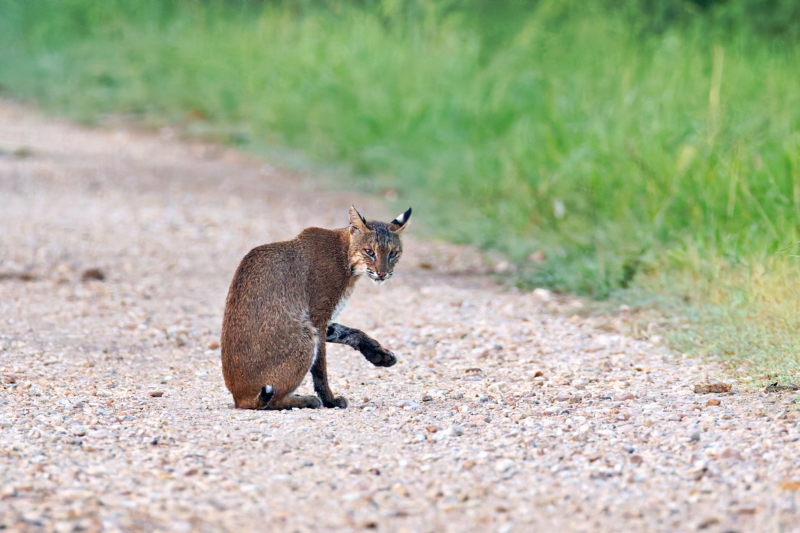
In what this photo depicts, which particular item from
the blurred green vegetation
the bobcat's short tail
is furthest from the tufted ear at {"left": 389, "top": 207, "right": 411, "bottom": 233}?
the blurred green vegetation

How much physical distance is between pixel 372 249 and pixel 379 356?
56 centimetres

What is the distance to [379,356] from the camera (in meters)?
4.91

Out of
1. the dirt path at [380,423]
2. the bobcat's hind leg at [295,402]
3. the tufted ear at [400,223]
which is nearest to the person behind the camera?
the dirt path at [380,423]

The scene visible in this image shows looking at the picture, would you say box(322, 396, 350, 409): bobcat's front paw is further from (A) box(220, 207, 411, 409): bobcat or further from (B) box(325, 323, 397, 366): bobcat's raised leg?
(B) box(325, 323, 397, 366): bobcat's raised leg

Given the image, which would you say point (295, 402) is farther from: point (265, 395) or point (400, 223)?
point (400, 223)

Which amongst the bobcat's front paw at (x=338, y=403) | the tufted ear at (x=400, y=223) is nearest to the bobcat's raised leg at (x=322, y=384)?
the bobcat's front paw at (x=338, y=403)

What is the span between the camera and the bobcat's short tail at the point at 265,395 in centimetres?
438

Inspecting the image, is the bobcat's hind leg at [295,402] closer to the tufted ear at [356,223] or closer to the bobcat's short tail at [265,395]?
the bobcat's short tail at [265,395]

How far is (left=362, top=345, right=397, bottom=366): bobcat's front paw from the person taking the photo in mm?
4895

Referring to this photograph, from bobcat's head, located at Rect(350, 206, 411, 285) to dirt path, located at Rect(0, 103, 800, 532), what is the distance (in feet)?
2.05

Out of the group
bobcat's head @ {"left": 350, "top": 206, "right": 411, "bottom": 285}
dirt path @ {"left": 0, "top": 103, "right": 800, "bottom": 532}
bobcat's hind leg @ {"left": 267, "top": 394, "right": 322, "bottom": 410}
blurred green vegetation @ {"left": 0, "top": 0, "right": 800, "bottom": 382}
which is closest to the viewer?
dirt path @ {"left": 0, "top": 103, "right": 800, "bottom": 532}

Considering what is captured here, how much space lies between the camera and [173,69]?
49.0ft

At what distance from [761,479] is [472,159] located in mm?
6342

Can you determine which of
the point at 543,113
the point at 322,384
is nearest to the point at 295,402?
the point at 322,384
